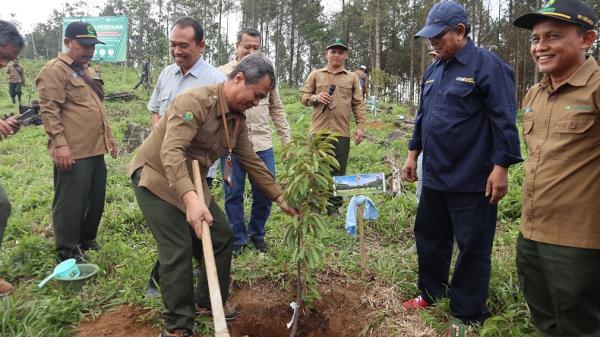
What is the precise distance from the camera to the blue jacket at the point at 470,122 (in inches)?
101

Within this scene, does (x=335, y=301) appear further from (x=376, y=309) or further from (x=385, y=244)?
(x=385, y=244)

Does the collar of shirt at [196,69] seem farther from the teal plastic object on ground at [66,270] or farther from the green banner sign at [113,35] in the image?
the green banner sign at [113,35]

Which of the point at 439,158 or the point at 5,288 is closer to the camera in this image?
the point at 439,158

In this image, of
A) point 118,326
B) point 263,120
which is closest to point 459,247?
point 263,120

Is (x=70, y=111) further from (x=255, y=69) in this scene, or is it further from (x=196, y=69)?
(x=255, y=69)

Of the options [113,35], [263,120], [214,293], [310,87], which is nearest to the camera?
[214,293]

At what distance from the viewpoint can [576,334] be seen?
210cm

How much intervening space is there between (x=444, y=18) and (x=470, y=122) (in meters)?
0.67

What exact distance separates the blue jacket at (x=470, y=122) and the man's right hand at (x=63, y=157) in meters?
2.92

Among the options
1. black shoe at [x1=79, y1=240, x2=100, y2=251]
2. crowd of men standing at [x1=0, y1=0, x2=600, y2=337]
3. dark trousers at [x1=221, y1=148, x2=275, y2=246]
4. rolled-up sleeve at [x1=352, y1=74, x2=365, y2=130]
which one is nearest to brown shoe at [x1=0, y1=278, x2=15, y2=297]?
crowd of men standing at [x1=0, y1=0, x2=600, y2=337]

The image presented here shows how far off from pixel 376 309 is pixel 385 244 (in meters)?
1.50

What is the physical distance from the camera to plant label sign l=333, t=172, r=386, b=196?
3543mm

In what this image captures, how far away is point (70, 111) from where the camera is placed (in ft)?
12.4

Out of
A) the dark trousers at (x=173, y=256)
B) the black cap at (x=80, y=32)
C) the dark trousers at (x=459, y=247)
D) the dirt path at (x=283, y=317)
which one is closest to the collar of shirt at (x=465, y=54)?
the dark trousers at (x=459, y=247)
